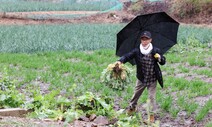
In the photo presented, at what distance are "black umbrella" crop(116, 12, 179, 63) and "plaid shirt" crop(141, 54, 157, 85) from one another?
0.58 metres

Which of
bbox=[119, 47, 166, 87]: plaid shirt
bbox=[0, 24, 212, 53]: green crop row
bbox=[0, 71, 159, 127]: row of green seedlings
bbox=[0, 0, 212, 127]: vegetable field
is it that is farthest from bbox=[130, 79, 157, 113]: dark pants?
bbox=[0, 24, 212, 53]: green crop row

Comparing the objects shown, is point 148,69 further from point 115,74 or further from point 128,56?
point 115,74

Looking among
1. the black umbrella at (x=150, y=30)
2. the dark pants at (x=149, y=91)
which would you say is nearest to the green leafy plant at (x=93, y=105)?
the dark pants at (x=149, y=91)

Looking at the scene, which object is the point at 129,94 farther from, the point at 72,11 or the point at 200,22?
the point at 72,11

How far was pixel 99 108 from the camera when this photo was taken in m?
6.30

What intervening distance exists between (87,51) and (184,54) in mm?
2811

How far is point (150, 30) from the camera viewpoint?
755 cm

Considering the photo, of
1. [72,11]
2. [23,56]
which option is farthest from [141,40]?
[72,11]

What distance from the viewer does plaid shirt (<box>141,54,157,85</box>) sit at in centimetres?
701

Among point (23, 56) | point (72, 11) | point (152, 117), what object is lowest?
point (152, 117)

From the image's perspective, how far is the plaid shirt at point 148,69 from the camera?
23.0 feet

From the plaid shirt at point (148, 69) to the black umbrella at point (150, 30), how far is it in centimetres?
58

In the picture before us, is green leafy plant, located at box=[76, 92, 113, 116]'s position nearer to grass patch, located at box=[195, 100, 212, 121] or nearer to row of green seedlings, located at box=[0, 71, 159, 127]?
row of green seedlings, located at box=[0, 71, 159, 127]

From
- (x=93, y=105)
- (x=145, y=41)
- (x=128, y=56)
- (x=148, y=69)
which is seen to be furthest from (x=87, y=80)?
(x=93, y=105)
